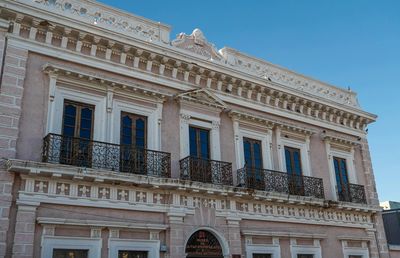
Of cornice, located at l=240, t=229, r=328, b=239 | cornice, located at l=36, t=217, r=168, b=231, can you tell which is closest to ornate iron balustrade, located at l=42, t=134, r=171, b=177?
cornice, located at l=36, t=217, r=168, b=231

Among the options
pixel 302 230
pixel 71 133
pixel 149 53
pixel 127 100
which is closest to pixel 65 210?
pixel 71 133

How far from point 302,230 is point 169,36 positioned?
25.8 ft

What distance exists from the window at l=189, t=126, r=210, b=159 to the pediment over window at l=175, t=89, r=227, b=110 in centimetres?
87

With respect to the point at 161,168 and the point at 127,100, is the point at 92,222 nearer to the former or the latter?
the point at 161,168

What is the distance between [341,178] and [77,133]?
10629 mm

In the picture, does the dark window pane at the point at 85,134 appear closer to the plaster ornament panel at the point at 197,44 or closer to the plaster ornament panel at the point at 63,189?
the plaster ornament panel at the point at 63,189

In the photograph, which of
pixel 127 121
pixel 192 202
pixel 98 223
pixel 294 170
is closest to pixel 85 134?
pixel 127 121

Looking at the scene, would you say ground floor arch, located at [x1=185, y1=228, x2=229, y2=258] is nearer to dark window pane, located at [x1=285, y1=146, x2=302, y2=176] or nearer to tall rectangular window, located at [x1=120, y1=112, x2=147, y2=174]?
tall rectangular window, located at [x1=120, y1=112, x2=147, y2=174]

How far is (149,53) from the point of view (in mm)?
13312

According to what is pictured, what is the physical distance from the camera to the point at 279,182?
14828mm

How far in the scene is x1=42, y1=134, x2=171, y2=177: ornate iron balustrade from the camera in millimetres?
10883

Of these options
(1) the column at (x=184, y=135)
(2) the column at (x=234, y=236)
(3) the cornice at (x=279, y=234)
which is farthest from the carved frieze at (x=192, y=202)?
(1) the column at (x=184, y=135)

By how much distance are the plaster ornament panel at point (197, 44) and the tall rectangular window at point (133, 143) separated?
315 centimetres

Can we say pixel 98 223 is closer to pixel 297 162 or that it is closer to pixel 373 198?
pixel 297 162
